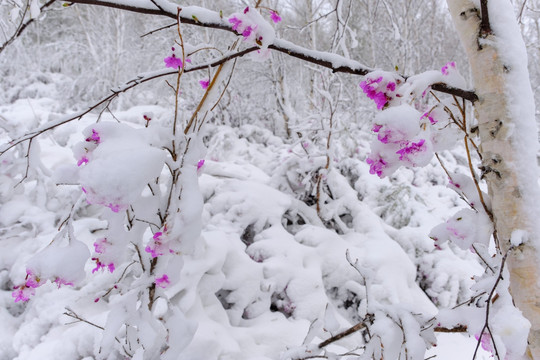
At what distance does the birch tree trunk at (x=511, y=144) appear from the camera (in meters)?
0.70

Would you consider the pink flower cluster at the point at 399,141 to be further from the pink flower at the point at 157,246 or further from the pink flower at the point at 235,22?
the pink flower at the point at 157,246

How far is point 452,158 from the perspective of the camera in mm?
7812

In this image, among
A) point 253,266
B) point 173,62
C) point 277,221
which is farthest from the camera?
point 277,221

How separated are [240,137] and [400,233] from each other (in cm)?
466

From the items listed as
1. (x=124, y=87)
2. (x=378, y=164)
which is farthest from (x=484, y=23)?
(x=124, y=87)

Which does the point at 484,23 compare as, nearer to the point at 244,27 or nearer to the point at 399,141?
the point at 399,141

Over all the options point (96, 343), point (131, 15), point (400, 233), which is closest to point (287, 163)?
point (400, 233)

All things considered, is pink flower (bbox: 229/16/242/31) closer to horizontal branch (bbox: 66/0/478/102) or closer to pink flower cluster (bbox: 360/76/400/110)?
horizontal branch (bbox: 66/0/478/102)

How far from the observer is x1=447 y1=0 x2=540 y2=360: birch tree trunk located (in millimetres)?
696

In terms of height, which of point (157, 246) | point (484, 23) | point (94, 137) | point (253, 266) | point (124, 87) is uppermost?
point (484, 23)

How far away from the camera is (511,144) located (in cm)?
72

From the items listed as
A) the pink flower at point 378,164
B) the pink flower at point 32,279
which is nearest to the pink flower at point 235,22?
the pink flower at point 378,164

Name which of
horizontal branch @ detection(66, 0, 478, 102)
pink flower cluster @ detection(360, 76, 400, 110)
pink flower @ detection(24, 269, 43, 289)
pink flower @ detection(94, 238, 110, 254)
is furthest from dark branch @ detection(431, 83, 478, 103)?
pink flower @ detection(24, 269, 43, 289)

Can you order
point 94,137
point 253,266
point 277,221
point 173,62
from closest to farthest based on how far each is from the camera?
point 94,137
point 173,62
point 253,266
point 277,221
